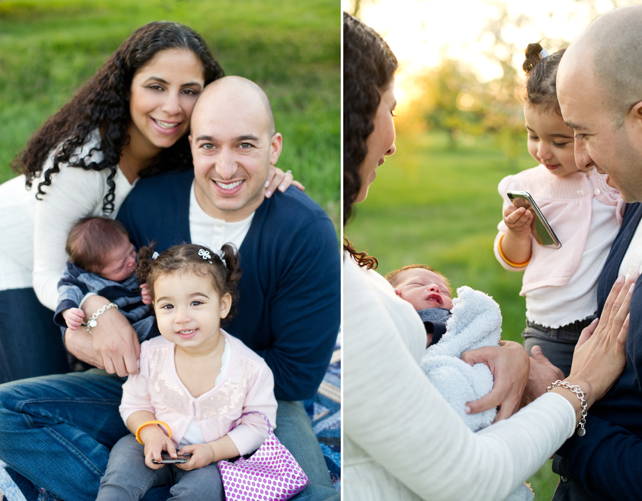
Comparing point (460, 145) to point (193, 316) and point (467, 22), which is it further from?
point (193, 316)

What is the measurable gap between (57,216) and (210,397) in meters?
1.00

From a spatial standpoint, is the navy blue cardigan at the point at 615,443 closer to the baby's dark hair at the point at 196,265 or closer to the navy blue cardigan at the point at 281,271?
the navy blue cardigan at the point at 281,271

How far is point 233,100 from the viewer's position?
7.54 ft

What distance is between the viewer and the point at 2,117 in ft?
22.8

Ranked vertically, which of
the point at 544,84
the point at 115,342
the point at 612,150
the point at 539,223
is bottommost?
the point at 115,342

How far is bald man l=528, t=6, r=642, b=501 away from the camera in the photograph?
1.70 m

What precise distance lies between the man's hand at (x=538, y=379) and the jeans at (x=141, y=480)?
108cm

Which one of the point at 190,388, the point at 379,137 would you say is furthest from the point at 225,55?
the point at 379,137

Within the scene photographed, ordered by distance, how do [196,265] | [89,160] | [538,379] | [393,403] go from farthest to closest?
1. [89,160]
2. [196,265]
3. [538,379]
4. [393,403]

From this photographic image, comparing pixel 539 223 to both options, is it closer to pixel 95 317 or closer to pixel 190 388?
pixel 190 388

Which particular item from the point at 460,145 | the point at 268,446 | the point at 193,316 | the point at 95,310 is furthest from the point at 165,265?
the point at 460,145

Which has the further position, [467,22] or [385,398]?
[467,22]

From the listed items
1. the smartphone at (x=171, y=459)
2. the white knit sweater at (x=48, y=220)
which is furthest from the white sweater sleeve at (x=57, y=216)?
the smartphone at (x=171, y=459)

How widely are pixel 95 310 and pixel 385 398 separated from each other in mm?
1399
